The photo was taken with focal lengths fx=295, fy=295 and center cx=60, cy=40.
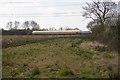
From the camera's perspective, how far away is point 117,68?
13.0 m

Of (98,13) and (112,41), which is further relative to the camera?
(98,13)

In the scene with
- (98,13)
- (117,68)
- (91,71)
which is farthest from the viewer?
(98,13)

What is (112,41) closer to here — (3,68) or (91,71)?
(91,71)

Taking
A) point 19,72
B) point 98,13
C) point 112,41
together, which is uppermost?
point 98,13

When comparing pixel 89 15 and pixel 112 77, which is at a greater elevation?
pixel 89 15

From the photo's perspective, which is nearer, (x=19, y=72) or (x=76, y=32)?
(x=19, y=72)

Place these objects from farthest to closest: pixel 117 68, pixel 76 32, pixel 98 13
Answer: pixel 76 32
pixel 98 13
pixel 117 68

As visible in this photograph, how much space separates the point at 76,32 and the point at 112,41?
77377 millimetres

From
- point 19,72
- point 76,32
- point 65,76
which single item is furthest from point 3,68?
point 76,32

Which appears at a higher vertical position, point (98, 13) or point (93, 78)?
point (98, 13)

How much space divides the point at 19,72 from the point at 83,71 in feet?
11.6

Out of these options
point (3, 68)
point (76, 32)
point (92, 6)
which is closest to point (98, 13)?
point (92, 6)

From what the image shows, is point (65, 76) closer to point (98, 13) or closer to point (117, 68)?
point (117, 68)

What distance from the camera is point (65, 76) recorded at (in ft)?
47.4
